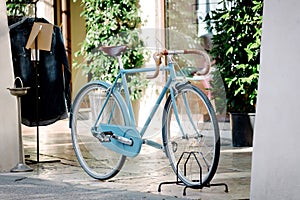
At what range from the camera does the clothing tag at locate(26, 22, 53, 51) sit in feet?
25.5

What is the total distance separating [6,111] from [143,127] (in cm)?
152

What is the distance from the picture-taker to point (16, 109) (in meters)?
7.33

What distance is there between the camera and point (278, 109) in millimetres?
4695

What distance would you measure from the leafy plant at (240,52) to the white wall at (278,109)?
4.18 m

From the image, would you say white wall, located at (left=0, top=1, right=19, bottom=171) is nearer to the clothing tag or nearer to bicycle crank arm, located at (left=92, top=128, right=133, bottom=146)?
the clothing tag

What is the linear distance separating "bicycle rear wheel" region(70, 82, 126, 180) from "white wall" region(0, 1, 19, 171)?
61cm

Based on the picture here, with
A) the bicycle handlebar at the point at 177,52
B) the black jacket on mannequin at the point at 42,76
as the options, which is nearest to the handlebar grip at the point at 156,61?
the bicycle handlebar at the point at 177,52

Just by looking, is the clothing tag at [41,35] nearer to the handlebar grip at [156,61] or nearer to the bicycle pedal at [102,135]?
the bicycle pedal at [102,135]

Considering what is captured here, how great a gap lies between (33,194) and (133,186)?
2.61ft

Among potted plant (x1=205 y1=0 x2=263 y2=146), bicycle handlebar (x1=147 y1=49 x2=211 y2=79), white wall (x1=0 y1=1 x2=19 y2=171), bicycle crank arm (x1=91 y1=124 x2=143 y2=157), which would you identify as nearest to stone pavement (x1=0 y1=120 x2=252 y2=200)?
bicycle crank arm (x1=91 y1=124 x2=143 y2=157)

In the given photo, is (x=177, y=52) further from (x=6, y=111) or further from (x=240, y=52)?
(x=240, y=52)

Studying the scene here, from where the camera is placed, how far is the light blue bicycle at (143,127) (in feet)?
19.5

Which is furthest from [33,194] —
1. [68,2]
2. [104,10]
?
[68,2]

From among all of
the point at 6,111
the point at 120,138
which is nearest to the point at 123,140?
the point at 120,138
